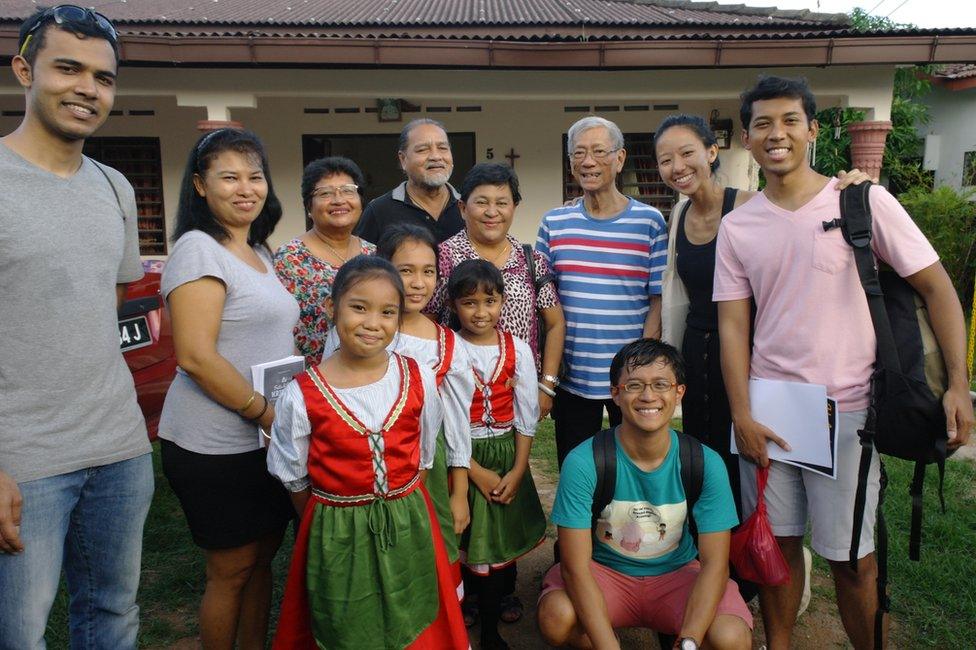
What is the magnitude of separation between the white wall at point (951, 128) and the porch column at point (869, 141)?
762 cm

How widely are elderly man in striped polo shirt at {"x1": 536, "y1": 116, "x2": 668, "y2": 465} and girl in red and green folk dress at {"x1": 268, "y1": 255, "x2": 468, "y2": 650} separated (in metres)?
1.01

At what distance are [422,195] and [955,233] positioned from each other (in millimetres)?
8162

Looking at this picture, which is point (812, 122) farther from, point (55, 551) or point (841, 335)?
point (55, 551)

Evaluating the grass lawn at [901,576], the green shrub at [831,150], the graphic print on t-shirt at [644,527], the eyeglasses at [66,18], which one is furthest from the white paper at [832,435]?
the green shrub at [831,150]

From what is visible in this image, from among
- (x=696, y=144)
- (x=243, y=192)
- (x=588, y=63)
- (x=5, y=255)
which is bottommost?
(x=5, y=255)

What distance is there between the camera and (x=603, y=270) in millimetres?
2926

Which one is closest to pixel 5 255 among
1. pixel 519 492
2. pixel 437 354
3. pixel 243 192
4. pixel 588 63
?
pixel 243 192

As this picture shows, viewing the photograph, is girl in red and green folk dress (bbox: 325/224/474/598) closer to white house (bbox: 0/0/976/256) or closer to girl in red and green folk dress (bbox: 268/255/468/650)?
girl in red and green folk dress (bbox: 268/255/468/650)

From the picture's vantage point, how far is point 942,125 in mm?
14414

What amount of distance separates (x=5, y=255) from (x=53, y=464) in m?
0.52

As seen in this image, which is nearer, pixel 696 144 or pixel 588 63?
pixel 696 144

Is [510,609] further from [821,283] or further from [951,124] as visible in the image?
[951,124]

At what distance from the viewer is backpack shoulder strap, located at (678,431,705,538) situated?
2.41 m

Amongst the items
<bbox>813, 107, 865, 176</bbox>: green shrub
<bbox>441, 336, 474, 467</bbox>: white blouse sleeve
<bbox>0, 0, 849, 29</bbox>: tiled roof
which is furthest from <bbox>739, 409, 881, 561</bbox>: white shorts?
<bbox>813, 107, 865, 176</bbox>: green shrub
